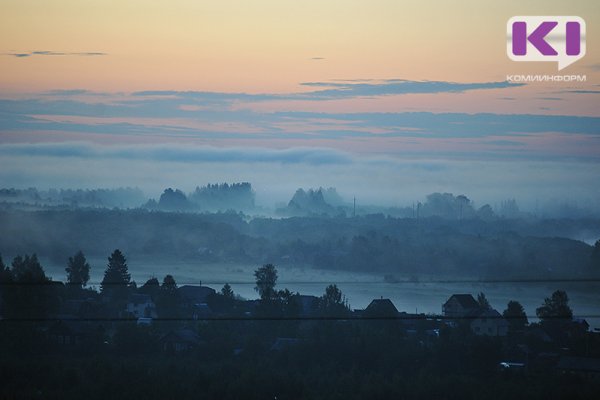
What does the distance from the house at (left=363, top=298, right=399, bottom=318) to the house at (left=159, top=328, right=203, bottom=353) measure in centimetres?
276

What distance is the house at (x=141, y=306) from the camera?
51.9 feet

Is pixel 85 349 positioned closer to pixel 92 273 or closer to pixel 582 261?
pixel 92 273

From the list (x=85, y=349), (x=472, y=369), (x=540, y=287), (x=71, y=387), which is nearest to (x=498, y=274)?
(x=540, y=287)

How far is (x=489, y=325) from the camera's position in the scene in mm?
14180

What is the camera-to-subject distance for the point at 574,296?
59.4ft

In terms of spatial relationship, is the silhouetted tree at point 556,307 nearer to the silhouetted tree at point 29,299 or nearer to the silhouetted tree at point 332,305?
the silhouetted tree at point 332,305

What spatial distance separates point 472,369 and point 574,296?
7209mm

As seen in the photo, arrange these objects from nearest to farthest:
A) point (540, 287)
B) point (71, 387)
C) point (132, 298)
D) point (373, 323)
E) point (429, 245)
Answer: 1. point (71, 387)
2. point (373, 323)
3. point (132, 298)
4. point (540, 287)
5. point (429, 245)

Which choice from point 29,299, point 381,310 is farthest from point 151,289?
point 381,310

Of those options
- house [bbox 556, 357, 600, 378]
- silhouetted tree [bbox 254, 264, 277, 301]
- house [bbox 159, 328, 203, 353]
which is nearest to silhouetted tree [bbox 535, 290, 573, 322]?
house [bbox 556, 357, 600, 378]

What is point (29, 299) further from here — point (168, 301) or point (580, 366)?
point (580, 366)

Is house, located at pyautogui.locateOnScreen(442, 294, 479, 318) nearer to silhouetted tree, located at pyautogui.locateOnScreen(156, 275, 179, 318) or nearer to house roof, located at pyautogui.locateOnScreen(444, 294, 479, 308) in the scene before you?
house roof, located at pyautogui.locateOnScreen(444, 294, 479, 308)

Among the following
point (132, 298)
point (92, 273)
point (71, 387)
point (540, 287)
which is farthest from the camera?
point (92, 273)

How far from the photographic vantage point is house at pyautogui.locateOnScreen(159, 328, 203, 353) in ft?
41.2
